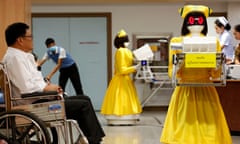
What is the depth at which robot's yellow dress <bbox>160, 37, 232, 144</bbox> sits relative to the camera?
12.0ft

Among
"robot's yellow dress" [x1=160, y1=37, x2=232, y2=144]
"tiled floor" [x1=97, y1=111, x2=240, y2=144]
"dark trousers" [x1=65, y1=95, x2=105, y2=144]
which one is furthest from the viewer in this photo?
"tiled floor" [x1=97, y1=111, x2=240, y2=144]

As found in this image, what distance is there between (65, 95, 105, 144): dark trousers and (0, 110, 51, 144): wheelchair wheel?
16.9 inches

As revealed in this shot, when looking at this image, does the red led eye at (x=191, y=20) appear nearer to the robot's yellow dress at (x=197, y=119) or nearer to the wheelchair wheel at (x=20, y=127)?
the robot's yellow dress at (x=197, y=119)

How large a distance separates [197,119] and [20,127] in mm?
1419

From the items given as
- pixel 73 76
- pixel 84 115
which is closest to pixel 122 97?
pixel 73 76

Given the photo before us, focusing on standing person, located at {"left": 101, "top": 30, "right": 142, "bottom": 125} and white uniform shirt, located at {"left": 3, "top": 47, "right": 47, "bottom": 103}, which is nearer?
white uniform shirt, located at {"left": 3, "top": 47, "right": 47, "bottom": 103}

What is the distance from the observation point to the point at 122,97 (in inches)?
273

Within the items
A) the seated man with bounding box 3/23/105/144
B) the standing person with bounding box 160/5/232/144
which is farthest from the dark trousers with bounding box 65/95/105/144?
the standing person with bounding box 160/5/232/144

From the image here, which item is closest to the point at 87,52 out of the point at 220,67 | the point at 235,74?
the point at 235,74

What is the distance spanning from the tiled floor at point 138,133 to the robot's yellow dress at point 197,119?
167 cm

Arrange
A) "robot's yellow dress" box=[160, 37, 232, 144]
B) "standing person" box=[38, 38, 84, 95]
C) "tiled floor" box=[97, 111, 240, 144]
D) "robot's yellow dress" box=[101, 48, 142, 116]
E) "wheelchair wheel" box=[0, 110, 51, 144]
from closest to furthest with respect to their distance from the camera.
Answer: "wheelchair wheel" box=[0, 110, 51, 144] → "robot's yellow dress" box=[160, 37, 232, 144] → "tiled floor" box=[97, 111, 240, 144] → "robot's yellow dress" box=[101, 48, 142, 116] → "standing person" box=[38, 38, 84, 95]

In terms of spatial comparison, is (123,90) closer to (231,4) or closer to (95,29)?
(95,29)

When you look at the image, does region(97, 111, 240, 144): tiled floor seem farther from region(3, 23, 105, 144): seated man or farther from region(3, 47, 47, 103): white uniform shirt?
region(3, 47, 47, 103): white uniform shirt

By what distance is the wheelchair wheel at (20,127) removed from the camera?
11.3 ft
